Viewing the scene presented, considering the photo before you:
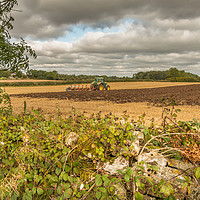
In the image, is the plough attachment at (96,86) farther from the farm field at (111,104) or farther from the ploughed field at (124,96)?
the farm field at (111,104)

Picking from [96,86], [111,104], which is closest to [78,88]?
[96,86]

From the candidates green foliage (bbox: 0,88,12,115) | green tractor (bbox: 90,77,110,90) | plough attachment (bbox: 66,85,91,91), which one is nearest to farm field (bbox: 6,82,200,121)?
green foliage (bbox: 0,88,12,115)

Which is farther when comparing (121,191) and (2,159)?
(2,159)

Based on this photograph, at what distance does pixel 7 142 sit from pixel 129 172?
236 centimetres

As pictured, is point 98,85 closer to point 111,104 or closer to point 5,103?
point 111,104

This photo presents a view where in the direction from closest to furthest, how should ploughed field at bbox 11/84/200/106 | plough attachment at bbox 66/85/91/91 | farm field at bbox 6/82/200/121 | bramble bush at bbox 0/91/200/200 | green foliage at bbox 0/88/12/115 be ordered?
bramble bush at bbox 0/91/200/200 < green foliage at bbox 0/88/12/115 < farm field at bbox 6/82/200/121 < ploughed field at bbox 11/84/200/106 < plough attachment at bbox 66/85/91/91

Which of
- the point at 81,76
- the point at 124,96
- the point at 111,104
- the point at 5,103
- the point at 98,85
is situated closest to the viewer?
the point at 5,103

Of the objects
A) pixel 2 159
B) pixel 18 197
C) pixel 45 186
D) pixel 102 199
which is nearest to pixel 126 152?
pixel 102 199

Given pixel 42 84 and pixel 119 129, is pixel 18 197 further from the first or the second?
pixel 42 84

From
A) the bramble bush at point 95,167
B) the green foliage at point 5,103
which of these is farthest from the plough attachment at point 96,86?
the bramble bush at point 95,167

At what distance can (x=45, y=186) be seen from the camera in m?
2.64

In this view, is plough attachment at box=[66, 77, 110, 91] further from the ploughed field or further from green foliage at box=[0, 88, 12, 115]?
green foliage at box=[0, 88, 12, 115]

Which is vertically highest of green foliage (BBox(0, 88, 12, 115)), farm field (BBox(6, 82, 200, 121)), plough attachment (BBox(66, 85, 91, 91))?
green foliage (BBox(0, 88, 12, 115))

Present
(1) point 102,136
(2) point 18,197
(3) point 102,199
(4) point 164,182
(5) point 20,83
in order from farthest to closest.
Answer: (5) point 20,83 → (2) point 18,197 → (1) point 102,136 → (3) point 102,199 → (4) point 164,182
